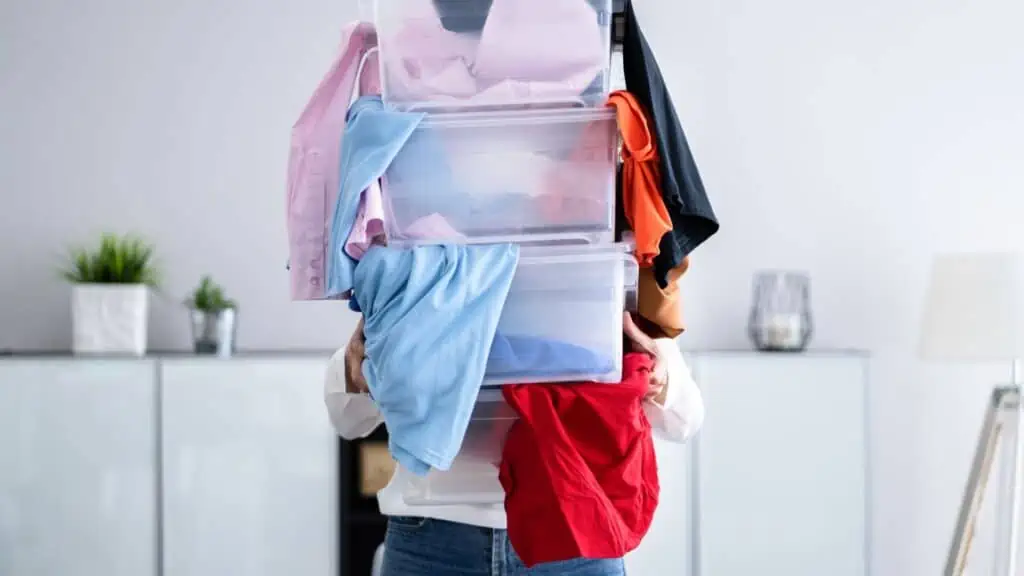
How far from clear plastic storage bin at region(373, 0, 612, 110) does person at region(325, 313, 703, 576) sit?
0.34 meters

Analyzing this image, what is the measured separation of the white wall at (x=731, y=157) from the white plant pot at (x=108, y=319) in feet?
0.98

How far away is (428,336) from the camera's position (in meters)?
1.35

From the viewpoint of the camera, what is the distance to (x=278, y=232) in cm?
342

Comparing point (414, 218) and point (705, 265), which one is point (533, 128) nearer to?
point (414, 218)

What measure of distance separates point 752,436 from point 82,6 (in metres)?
2.38

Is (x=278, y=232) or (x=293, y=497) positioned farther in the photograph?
(x=278, y=232)

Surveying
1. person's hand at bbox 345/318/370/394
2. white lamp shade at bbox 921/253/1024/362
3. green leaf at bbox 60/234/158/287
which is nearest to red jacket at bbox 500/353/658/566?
person's hand at bbox 345/318/370/394

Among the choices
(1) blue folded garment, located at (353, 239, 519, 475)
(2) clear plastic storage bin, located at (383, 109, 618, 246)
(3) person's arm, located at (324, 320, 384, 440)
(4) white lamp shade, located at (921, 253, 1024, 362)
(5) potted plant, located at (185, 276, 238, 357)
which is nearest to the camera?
(1) blue folded garment, located at (353, 239, 519, 475)

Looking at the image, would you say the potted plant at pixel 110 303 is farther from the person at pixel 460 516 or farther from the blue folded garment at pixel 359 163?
the blue folded garment at pixel 359 163

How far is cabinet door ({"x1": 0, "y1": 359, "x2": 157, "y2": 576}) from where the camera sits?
2986 mm

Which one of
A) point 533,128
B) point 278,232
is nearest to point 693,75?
point 278,232

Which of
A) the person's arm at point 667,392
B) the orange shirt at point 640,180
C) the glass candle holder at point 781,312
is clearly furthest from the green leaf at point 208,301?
the orange shirt at point 640,180

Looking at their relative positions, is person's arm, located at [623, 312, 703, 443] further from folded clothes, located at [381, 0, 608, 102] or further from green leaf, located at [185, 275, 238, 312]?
green leaf, located at [185, 275, 238, 312]

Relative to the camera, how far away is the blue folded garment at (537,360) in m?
1.42
